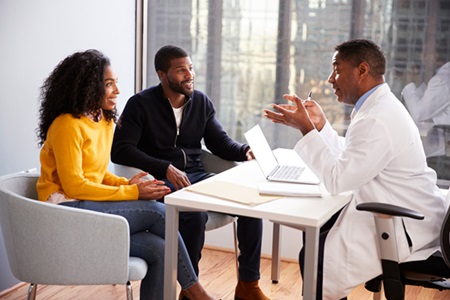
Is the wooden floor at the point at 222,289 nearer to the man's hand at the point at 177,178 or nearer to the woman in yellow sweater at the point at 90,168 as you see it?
the man's hand at the point at 177,178

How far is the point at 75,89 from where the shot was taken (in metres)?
2.82

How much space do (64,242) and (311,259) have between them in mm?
884

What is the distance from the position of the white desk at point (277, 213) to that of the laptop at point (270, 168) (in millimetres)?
158

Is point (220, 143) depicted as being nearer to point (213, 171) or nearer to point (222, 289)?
point (213, 171)

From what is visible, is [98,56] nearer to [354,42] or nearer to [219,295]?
[354,42]

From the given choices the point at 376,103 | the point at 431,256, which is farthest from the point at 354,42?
the point at 431,256

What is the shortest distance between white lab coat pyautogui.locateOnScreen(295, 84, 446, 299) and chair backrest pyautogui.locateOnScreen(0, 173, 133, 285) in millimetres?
760

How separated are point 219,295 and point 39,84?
1.36 m

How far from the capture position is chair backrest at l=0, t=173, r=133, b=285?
102 inches

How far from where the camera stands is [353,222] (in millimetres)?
2621

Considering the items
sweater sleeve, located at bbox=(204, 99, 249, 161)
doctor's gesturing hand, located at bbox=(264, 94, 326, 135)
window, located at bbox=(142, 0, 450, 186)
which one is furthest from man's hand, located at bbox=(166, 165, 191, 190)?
window, located at bbox=(142, 0, 450, 186)

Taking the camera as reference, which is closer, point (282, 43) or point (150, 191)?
point (150, 191)

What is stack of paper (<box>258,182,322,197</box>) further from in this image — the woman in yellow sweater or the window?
the window

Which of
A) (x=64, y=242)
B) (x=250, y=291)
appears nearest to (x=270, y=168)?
(x=250, y=291)
